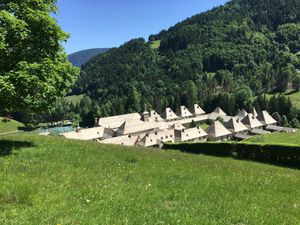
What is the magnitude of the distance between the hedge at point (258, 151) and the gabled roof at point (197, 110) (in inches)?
3127

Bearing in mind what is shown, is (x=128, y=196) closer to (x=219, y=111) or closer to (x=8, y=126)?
(x=219, y=111)

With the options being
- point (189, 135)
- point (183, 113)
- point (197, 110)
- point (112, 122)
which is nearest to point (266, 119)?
point (197, 110)

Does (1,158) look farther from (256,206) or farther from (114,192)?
(256,206)

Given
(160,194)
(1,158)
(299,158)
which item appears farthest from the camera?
(299,158)

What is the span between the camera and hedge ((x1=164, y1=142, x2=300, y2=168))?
32312 millimetres

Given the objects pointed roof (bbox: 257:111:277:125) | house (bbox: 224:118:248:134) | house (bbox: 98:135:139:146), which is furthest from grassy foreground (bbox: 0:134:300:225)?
pointed roof (bbox: 257:111:277:125)

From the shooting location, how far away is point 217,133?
80.0 meters

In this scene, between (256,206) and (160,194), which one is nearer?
(256,206)

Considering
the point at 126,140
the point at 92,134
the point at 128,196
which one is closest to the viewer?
the point at 128,196

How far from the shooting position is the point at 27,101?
16.1m

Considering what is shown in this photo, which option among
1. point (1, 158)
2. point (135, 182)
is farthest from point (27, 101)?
point (135, 182)

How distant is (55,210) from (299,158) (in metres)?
30.5

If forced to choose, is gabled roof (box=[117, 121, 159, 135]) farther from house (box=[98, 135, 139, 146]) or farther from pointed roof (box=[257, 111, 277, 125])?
pointed roof (box=[257, 111, 277, 125])

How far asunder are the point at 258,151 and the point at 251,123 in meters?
60.4
